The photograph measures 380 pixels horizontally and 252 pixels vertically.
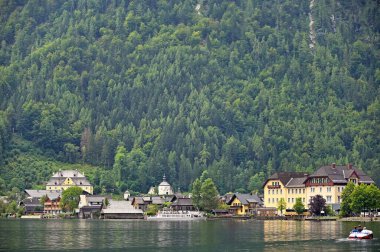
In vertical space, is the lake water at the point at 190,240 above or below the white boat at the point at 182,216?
below

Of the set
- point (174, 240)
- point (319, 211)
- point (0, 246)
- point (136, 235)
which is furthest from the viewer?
point (319, 211)

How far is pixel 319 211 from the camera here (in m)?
179

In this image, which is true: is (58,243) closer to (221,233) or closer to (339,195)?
(221,233)

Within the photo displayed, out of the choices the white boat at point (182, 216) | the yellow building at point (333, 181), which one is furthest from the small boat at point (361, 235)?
the white boat at point (182, 216)

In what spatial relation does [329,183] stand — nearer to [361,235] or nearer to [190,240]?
[361,235]

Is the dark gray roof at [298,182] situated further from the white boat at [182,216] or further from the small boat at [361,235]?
the small boat at [361,235]

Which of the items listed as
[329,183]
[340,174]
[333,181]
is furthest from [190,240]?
[340,174]

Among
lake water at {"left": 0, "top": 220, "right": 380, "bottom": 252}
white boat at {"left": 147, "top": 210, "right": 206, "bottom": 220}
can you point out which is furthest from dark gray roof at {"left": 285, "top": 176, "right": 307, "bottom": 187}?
lake water at {"left": 0, "top": 220, "right": 380, "bottom": 252}

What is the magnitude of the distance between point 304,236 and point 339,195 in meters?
76.1

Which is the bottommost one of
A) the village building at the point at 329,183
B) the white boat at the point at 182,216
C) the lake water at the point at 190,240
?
the lake water at the point at 190,240

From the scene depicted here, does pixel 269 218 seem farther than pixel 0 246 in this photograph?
Yes

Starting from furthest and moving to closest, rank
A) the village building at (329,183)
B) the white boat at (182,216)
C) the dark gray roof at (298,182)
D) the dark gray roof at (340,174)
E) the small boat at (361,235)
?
1. the dark gray roof at (298,182)
2. the white boat at (182,216)
3. the dark gray roof at (340,174)
4. the village building at (329,183)
5. the small boat at (361,235)

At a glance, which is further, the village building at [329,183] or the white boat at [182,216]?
the white boat at [182,216]

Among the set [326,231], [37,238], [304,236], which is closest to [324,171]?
[326,231]
